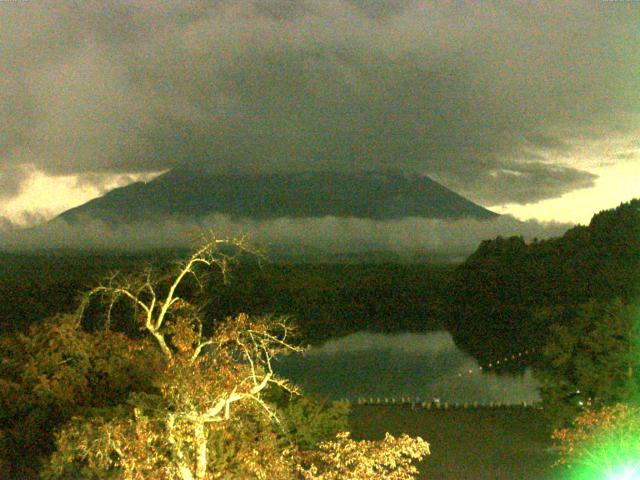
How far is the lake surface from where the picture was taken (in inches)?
932

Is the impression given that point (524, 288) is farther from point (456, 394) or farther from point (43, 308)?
point (43, 308)

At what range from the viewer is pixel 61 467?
7.99 metres

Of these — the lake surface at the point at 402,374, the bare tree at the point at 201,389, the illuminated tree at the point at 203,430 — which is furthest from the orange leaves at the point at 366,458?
the lake surface at the point at 402,374

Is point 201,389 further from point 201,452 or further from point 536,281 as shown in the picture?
point 536,281

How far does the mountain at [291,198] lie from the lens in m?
110

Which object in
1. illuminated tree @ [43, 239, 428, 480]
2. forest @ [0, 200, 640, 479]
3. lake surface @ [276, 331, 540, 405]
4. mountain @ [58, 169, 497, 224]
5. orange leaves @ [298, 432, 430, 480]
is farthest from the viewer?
mountain @ [58, 169, 497, 224]

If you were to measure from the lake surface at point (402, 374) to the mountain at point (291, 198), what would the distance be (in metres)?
70.7

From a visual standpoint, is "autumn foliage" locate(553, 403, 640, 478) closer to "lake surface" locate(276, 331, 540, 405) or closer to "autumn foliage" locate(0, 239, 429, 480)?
"autumn foliage" locate(0, 239, 429, 480)

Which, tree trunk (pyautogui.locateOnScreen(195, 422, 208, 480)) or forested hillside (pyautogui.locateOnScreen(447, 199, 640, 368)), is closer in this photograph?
tree trunk (pyautogui.locateOnScreen(195, 422, 208, 480))

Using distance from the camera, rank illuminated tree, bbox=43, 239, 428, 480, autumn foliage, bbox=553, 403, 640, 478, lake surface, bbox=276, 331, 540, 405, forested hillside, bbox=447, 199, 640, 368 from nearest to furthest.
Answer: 1. illuminated tree, bbox=43, 239, 428, 480
2. autumn foliage, bbox=553, 403, 640, 478
3. lake surface, bbox=276, 331, 540, 405
4. forested hillside, bbox=447, 199, 640, 368

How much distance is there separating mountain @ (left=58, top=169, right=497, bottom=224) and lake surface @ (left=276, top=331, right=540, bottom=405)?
70.7 meters

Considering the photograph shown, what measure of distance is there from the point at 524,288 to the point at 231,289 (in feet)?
58.7

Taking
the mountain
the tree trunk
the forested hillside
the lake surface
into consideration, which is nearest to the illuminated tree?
the tree trunk

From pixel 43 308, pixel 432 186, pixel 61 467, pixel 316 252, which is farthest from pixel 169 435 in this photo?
pixel 432 186
